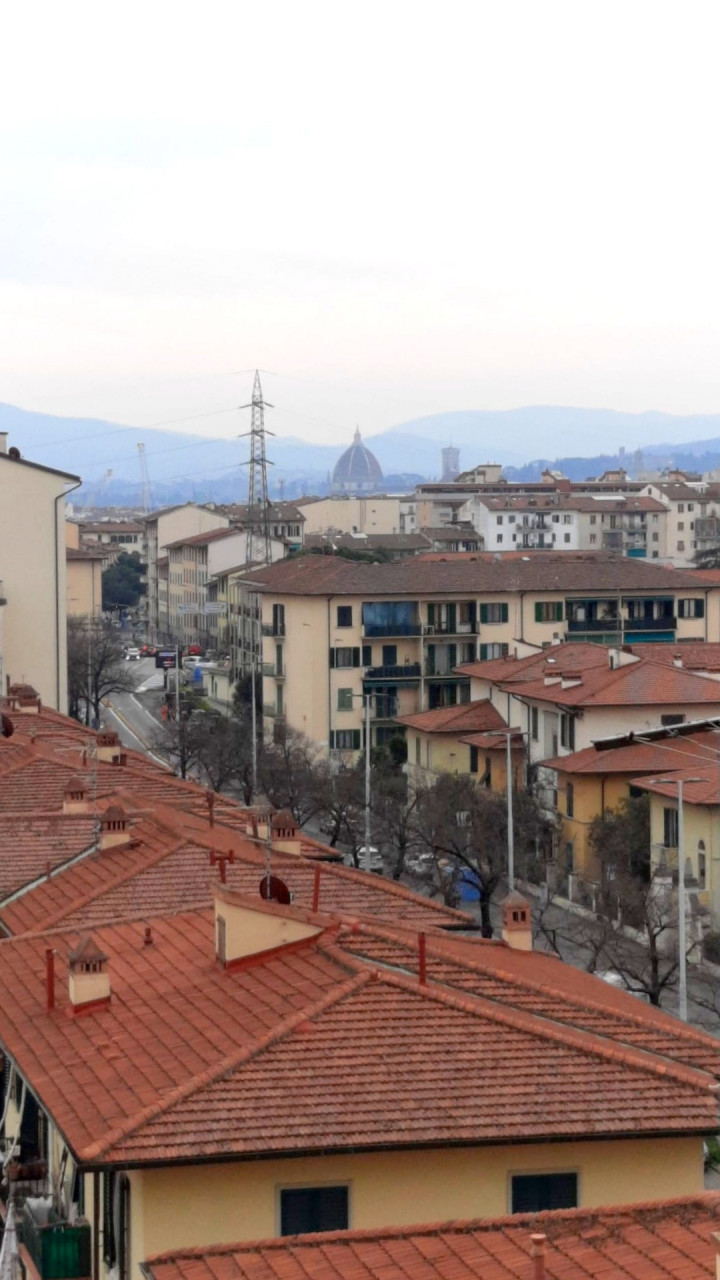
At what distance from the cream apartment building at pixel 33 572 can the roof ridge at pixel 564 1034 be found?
36.2 m

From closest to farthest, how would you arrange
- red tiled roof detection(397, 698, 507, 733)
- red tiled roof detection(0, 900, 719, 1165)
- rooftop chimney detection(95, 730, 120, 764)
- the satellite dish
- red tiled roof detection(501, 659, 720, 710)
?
red tiled roof detection(0, 900, 719, 1165)
the satellite dish
rooftop chimney detection(95, 730, 120, 764)
red tiled roof detection(501, 659, 720, 710)
red tiled roof detection(397, 698, 507, 733)

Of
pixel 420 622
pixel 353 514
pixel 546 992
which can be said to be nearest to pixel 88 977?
pixel 546 992

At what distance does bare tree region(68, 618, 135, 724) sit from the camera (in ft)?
258

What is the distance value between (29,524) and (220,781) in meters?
9.37

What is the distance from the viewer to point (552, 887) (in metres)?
44.8

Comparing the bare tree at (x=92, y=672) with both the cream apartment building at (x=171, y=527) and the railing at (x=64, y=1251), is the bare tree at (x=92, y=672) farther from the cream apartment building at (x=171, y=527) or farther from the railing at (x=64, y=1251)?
the railing at (x=64, y=1251)

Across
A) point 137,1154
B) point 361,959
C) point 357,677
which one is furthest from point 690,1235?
point 357,677

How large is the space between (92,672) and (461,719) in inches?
938

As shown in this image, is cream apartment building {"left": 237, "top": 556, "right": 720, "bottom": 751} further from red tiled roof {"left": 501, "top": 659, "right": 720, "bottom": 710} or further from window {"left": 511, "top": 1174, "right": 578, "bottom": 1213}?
window {"left": 511, "top": 1174, "right": 578, "bottom": 1213}

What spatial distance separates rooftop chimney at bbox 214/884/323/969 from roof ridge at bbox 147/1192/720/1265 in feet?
14.4

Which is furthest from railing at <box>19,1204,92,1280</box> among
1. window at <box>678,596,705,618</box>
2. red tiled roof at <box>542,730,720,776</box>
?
window at <box>678,596,705,618</box>

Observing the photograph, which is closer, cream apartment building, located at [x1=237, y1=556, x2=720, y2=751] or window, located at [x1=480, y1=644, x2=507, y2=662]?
cream apartment building, located at [x1=237, y1=556, x2=720, y2=751]

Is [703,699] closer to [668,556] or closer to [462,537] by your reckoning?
[462,537]

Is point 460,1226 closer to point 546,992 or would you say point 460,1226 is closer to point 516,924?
point 546,992
